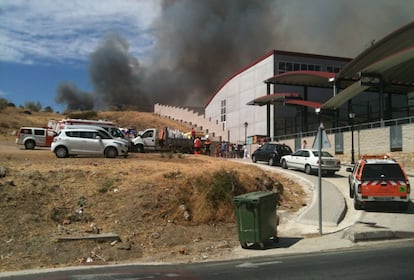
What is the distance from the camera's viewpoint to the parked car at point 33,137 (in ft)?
112

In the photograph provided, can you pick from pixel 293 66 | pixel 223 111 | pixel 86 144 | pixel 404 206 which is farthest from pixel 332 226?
pixel 223 111

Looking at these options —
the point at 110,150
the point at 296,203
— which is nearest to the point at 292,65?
the point at 110,150

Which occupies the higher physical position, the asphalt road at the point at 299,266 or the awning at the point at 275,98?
the awning at the point at 275,98

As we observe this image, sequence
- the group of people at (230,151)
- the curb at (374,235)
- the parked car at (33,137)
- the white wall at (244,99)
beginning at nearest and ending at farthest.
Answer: the curb at (374,235), the parked car at (33,137), the group of people at (230,151), the white wall at (244,99)

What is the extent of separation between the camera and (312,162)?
26.0 m

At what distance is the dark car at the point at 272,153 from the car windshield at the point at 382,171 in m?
14.1

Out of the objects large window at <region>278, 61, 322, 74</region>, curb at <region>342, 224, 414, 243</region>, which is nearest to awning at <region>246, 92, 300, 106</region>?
large window at <region>278, 61, 322, 74</region>

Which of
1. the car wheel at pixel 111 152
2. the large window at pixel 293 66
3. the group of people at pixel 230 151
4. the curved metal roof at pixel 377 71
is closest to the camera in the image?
the car wheel at pixel 111 152

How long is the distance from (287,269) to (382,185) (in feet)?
28.7

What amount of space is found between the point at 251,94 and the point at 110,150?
108 feet

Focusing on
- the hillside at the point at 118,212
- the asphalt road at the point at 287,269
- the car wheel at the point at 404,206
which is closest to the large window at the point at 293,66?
the hillside at the point at 118,212

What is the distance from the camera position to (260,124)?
52719 millimetres

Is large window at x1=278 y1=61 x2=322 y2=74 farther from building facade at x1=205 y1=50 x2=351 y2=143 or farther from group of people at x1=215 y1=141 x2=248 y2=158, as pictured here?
group of people at x1=215 y1=141 x2=248 y2=158

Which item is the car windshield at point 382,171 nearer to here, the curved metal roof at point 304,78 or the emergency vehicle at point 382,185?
the emergency vehicle at point 382,185
